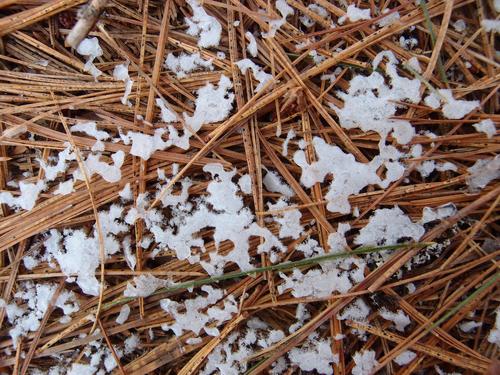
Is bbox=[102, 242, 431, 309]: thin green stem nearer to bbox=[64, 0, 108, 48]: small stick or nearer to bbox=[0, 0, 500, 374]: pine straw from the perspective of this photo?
bbox=[0, 0, 500, 374]: pine straw

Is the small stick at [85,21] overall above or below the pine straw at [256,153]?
above

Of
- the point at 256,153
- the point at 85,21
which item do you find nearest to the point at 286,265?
the point at 256,153

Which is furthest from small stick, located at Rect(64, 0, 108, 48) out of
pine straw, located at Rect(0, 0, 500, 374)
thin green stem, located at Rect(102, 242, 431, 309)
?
thin green stem, located at Rect(102, 242, 431, 309)

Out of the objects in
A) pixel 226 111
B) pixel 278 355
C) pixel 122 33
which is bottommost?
pixel 278 355

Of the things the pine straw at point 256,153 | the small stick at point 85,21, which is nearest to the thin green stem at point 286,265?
the pine straw at point 256,153

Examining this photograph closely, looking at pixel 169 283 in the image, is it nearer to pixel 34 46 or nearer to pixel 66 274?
pixel 66 274

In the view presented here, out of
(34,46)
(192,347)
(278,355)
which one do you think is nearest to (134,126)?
(34,46)

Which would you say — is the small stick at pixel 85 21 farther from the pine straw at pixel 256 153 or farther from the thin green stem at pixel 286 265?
the thin green stem at pixel 286 265
